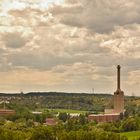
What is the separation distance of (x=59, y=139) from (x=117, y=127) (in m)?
51.3

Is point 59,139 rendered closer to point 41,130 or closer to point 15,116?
point 41,130

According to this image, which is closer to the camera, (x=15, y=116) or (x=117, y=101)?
(x=15, y=116)

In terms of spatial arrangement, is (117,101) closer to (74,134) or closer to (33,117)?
(33,117)

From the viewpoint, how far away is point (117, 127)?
120 meters

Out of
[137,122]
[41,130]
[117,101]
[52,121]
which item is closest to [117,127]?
[137,122]

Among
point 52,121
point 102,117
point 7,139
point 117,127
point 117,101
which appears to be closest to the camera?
point 7,139

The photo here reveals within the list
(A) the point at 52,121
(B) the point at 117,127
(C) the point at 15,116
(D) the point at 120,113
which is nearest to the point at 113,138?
(B) the point at 117,127

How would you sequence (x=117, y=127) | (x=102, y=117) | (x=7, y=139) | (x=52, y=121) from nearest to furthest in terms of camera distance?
1. (x=7, y=139)
2. (x=117, y=127)
3. (x=52, y=121)
4. (x=102, y=117)

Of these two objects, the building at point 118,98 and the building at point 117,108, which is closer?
the building at point 117,108

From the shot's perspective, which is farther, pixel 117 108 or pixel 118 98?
pixel 117 108

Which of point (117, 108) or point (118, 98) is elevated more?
point (118, 98)

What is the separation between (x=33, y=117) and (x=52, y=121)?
25.6ft

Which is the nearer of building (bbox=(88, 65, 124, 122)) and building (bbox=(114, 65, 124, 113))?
building (bbox=(88, 65, 124, 122))

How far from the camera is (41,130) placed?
2916 inches
